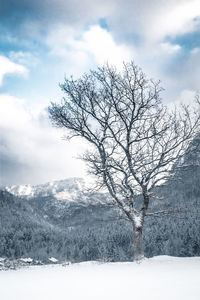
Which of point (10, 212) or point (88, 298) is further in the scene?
point (10, 212)

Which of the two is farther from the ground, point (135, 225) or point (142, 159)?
point (142, 159)

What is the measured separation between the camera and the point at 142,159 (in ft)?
33.8

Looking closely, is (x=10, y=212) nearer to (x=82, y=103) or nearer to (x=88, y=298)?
(x=82, y=103)

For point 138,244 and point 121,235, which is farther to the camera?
point 121,235

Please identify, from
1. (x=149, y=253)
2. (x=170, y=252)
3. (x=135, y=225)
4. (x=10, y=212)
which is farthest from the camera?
(x=10, y=212)

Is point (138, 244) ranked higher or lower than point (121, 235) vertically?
higher

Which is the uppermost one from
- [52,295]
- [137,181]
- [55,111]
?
[55,111]

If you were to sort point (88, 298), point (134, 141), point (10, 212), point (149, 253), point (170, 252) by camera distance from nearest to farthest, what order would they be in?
point (88, 298) < point (134, 141) < point (170, 252) < point (149, 253) < point (10, 212)

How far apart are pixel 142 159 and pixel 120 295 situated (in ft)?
22.9

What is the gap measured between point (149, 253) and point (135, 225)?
11080mm

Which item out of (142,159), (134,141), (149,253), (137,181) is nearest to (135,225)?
(137,181)

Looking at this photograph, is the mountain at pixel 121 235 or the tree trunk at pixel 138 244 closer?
the tree trunk at pixel 138 244

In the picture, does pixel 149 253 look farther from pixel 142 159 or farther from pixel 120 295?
pixel 120 295

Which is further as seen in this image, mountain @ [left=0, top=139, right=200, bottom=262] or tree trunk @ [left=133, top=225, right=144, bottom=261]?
mountain @ [left=0, top=139, right=200, bottom=262]
